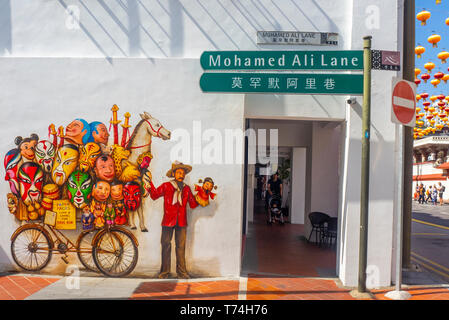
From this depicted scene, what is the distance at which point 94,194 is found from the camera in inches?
241

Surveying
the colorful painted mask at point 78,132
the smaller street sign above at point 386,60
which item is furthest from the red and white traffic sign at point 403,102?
the colorful painted mask at point 78,132

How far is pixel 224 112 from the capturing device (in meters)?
6.07

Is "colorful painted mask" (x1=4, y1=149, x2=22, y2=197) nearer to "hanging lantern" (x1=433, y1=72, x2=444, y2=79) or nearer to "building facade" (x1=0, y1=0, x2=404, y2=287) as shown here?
"building facade" (x1=0, y1=0, x2=404, y2=287)

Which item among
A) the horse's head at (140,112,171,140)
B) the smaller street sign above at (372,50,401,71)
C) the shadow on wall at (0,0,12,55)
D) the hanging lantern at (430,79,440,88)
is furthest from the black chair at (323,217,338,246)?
the hanging lantern at (430,79,440,88)

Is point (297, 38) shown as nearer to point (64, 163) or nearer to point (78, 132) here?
point (78, 132)

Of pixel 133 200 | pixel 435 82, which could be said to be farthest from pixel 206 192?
pixel 435 82

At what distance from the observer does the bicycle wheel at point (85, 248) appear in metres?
6.10

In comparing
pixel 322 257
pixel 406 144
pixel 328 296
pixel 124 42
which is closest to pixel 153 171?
pixel 124 42

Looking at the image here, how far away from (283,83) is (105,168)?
3.07 metres

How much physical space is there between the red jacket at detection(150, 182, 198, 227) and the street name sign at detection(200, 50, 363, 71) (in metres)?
1.93

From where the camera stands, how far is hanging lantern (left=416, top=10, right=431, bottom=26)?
937 centimetres

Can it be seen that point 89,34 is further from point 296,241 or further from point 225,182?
point 296,241

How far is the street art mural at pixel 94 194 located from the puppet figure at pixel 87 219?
0.5 inches
